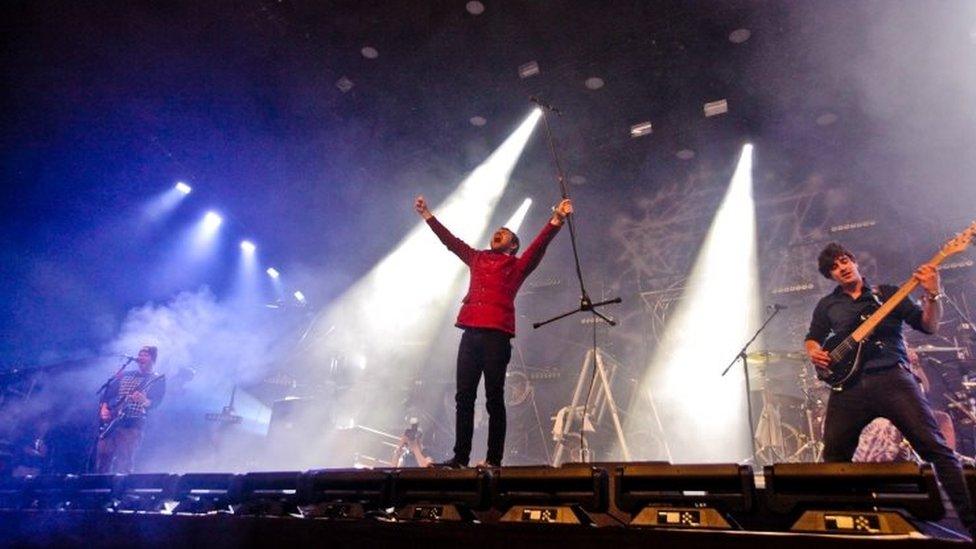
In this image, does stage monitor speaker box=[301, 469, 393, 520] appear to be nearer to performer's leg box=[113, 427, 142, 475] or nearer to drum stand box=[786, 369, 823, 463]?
performer's leg box=[113, 427, 142, 475]

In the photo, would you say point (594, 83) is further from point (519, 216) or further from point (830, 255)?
point (830, 255)

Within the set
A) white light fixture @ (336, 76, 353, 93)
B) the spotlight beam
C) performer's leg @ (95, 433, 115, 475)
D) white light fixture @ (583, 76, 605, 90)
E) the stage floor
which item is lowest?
the stage floor

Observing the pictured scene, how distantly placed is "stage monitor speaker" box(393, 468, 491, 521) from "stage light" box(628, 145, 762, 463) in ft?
19.3

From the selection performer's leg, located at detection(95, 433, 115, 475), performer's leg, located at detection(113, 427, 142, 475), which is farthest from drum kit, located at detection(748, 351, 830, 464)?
performer's leg, located at detection(95, 433, 115, 475)

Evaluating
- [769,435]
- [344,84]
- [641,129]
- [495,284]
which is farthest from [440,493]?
[641,129]

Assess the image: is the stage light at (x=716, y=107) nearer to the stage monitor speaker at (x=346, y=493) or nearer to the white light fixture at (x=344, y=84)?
the white light fixture at (x=344, y=84)

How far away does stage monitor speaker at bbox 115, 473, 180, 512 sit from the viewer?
3227mm

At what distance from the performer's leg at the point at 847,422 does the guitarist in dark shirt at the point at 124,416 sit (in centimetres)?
647

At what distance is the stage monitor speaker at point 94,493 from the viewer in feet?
11.1

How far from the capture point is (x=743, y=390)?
7.84m

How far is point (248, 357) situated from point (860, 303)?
34.4 ft

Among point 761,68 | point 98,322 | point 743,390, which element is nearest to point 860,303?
point 761,68

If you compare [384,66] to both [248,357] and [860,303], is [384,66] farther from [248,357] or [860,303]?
[248,357]

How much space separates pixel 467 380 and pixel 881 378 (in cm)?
247
